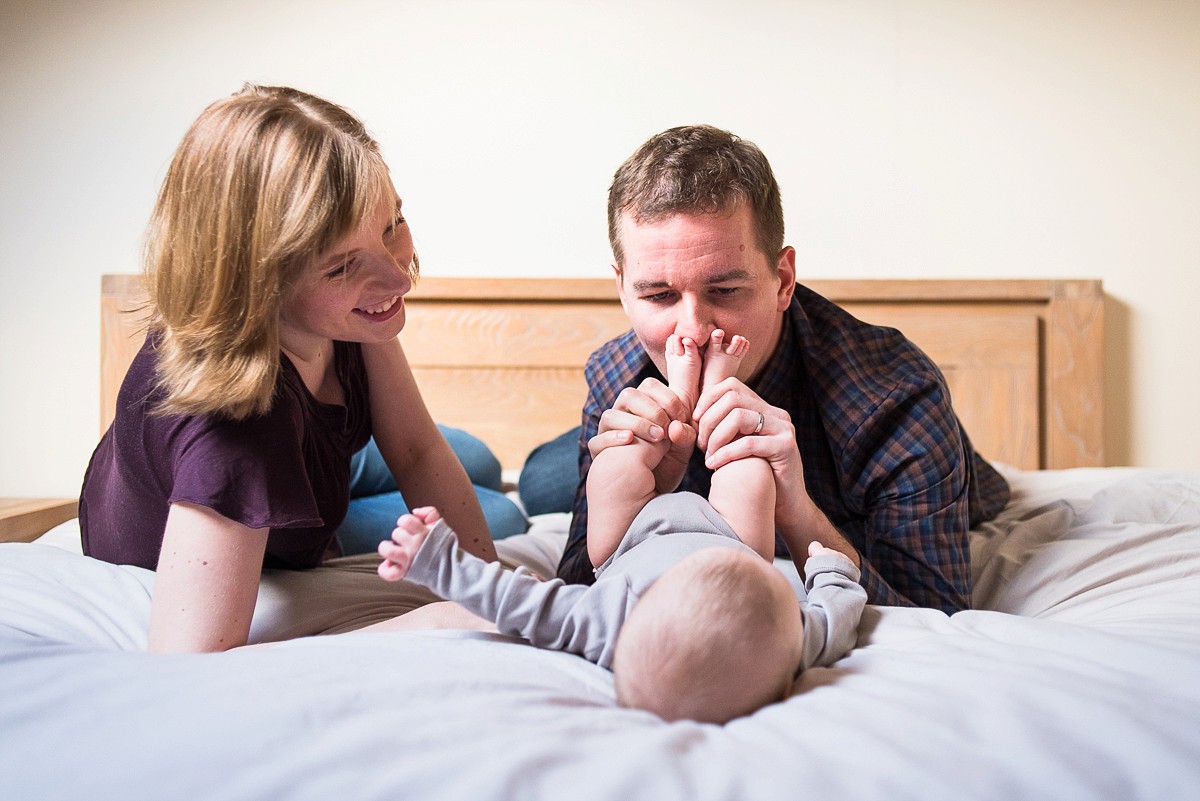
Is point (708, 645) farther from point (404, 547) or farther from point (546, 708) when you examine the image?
point (404, 547)

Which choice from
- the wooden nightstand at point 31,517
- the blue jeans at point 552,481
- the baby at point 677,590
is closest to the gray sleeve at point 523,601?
the baby at point 677,590

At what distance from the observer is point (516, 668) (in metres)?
0.71

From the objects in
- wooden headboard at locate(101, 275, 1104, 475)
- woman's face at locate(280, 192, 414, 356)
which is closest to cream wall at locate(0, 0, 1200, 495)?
wooden headboard at locate(101, 275, 1104, 475)

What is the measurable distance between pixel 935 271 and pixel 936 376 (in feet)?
4.12

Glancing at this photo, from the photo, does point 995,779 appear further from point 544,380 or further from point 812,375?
point 544,380

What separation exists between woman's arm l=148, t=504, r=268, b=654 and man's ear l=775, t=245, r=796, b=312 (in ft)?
2.31

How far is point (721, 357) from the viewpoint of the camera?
109 centimetres

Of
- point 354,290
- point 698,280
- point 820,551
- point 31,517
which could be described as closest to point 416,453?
point 354,290

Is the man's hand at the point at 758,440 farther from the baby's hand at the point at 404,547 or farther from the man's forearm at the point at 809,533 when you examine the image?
the baby's hand at the point at 404,547

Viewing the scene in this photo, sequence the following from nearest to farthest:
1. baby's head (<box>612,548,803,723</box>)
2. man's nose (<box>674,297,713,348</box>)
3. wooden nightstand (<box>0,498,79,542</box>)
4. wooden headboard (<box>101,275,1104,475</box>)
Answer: baby's head (<box>612,548,803,723</box>) < man's nose (<box>674,297,713,348</box>) < wooden nightstand (<box>0,498,79,542</box>) < wooden headboard (<box>101,275,1104,475</box>)

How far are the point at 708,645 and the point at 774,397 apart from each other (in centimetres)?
69

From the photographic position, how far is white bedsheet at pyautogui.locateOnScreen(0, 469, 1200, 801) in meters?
0.53

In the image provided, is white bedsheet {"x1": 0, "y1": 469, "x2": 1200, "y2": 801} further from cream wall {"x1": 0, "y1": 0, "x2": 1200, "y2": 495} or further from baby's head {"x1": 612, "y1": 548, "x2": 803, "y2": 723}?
cream wall {"x1": 0, "y1": 0, "x2": 1200, "y2": 495}

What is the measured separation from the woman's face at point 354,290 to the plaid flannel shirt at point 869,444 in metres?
0.40
